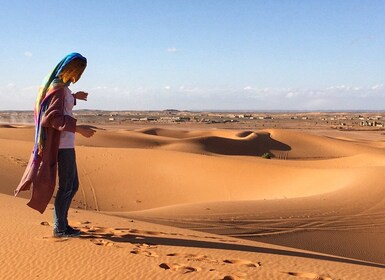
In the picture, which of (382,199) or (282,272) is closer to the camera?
(282,272)

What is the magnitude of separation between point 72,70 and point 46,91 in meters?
0.39

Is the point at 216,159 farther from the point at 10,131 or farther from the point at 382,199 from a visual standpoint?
the point at 10,131

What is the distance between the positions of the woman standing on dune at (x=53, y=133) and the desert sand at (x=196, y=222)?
26.6 inches

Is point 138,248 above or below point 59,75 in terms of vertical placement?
below

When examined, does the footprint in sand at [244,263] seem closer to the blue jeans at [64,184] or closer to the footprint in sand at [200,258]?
the footprint in sand at [200,258]

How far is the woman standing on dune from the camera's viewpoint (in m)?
5.03

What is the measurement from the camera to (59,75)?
5.13 m

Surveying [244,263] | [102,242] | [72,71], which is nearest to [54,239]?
[102,242]

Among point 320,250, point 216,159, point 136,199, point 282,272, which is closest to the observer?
point 282,272

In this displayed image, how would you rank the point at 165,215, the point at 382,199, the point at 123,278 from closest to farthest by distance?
the point at 123,278, the point at 165,215, the point at 382,199

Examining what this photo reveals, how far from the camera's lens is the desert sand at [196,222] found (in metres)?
4.66

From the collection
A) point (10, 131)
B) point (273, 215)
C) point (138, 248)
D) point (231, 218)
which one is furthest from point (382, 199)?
point (10, 131)

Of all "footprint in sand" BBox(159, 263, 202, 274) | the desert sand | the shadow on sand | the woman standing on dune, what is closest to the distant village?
the desert sand

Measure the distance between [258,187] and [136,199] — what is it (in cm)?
463
